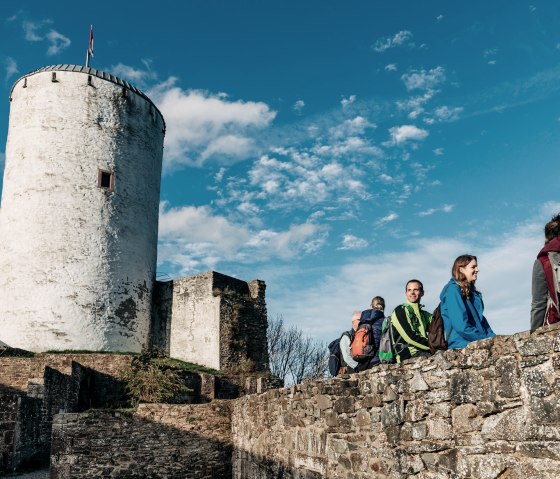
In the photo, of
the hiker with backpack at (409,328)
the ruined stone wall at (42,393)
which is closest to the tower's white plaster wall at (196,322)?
the ruined stone wall at (42,393)

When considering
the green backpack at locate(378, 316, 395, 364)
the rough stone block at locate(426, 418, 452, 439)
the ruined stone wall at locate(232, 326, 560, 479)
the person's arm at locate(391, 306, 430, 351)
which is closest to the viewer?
the ruined stone wall at locate(232, 326, 560, 479)

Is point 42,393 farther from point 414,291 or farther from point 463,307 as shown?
point 463,307

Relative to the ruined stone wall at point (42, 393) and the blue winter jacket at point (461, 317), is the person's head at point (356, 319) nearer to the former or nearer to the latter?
the blue winter jacket at point (461, 317)

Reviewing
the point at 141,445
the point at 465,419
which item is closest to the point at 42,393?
the point at 141,445

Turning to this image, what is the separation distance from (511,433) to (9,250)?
2095 cm

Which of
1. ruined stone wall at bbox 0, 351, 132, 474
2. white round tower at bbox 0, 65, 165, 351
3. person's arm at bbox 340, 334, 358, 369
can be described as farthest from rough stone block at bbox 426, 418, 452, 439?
white round tower at bbox 0, 65, 165, 351

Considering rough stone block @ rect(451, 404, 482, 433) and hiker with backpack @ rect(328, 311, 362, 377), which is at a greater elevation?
hiker with backpack @ rect(328, 311, 362, 377)

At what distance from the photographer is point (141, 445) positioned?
39.7 ft

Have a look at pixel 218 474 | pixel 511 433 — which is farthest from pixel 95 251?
pixel 511 433

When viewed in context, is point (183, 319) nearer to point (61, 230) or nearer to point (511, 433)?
point (61, 230)

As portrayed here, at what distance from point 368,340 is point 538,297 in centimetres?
306

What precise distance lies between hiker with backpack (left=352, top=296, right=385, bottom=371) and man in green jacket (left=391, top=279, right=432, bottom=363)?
38.5 inches

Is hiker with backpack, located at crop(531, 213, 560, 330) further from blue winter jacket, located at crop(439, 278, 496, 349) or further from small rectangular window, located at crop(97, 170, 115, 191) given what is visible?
small rectangular window, located at crop(97, 170, 115, 191)

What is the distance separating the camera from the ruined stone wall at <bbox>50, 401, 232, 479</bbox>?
39.2ft
